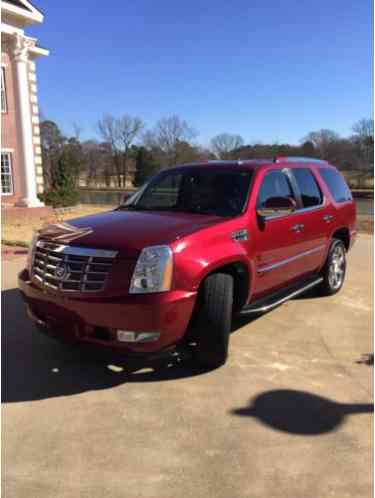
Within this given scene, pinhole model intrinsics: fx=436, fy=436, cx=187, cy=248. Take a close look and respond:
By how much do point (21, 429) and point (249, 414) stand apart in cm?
162

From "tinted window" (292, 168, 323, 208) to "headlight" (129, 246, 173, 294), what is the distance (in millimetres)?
2665

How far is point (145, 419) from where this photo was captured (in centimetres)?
315


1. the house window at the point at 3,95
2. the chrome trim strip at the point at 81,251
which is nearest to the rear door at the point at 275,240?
the chrome trim strip at the point at 81,251

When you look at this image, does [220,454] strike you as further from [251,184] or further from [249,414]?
[251,184]

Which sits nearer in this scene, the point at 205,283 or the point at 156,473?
the point at 156,473

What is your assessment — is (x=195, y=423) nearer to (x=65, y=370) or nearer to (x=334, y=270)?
(x=65, y=370)

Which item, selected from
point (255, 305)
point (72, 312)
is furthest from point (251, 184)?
point (72, 312)

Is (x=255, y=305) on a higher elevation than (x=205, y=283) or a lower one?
lower

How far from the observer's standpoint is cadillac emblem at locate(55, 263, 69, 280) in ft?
11.6

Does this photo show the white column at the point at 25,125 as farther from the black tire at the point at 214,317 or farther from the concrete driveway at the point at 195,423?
the black tire at the point at 214,317

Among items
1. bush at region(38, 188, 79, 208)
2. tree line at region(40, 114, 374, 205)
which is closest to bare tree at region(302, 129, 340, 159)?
tree line at region(40, 114, 374, 205)

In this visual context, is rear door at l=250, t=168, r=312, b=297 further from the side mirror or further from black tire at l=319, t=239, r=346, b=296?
black tire at l=319, t=239, r=346, b=296

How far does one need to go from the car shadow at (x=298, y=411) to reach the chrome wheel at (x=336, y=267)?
9.76 ft

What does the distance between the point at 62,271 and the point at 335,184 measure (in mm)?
4391
